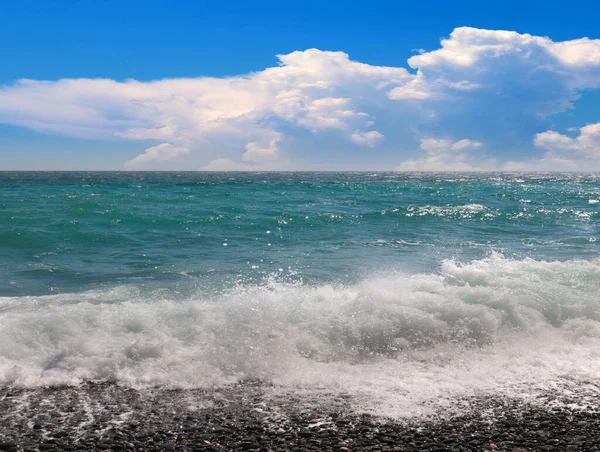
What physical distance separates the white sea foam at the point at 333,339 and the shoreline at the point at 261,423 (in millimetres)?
342

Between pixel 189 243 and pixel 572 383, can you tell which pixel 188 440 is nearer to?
pixel 572 383

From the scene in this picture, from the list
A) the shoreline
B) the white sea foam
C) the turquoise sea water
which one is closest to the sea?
the white sea foam

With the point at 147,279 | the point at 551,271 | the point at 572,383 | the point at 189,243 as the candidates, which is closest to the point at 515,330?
the point at 572,383

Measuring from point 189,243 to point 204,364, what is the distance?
1334 centimetres

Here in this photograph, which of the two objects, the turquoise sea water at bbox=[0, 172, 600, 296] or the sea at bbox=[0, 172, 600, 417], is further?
the turquoise sea water at bbox=[0, 172, 600, 296]

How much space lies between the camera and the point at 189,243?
20.5 meters

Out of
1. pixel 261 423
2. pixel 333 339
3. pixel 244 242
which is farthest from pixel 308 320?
pixel 244 242

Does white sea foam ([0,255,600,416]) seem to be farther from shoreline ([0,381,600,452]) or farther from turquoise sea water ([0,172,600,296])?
turquoise sea water ([0,172,600,296])

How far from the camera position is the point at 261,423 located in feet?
19.2

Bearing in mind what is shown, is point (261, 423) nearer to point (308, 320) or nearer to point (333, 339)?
point (333, 339)

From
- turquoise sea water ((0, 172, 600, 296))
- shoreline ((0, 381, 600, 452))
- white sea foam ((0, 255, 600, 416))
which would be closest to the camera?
shoreline ((0, 381, 600, 452))

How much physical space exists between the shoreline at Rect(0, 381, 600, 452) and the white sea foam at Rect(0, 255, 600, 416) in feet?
1.12

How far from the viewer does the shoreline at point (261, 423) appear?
5379mm

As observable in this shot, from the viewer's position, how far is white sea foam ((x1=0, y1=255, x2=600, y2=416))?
7125 mm
